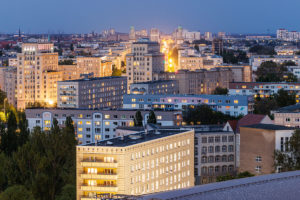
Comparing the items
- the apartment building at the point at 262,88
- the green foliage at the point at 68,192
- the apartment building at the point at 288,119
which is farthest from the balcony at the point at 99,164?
the apartment building at the point at 262,88

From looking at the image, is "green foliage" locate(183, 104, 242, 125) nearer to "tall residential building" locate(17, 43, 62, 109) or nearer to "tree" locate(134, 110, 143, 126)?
"tree" locate(134, 110, 143, 126)

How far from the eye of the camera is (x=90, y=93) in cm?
4988

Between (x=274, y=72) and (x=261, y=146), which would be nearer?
(x=261, y=146)

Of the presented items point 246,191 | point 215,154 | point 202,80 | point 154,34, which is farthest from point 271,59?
point 246,191

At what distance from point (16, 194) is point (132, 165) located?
3501 mm

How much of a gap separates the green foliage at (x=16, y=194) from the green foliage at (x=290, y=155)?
8313 mm

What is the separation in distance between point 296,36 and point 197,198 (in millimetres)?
147643

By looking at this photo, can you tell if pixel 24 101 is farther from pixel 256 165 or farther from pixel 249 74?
pixel 256 165

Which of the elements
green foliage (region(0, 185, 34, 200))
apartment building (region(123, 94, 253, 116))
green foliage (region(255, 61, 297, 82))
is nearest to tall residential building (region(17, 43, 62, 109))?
apartment building (region(123, 94, 253, 116))

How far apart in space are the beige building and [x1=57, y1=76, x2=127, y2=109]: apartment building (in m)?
23.3

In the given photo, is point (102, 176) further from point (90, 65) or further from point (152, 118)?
point (90, 65)

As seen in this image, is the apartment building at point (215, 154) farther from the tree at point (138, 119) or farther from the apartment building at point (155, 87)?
the apartment building at point (155, 87)

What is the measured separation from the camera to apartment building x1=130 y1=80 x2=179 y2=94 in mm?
49513

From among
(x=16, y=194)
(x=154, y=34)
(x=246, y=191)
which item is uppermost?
(x=154, y=34)
